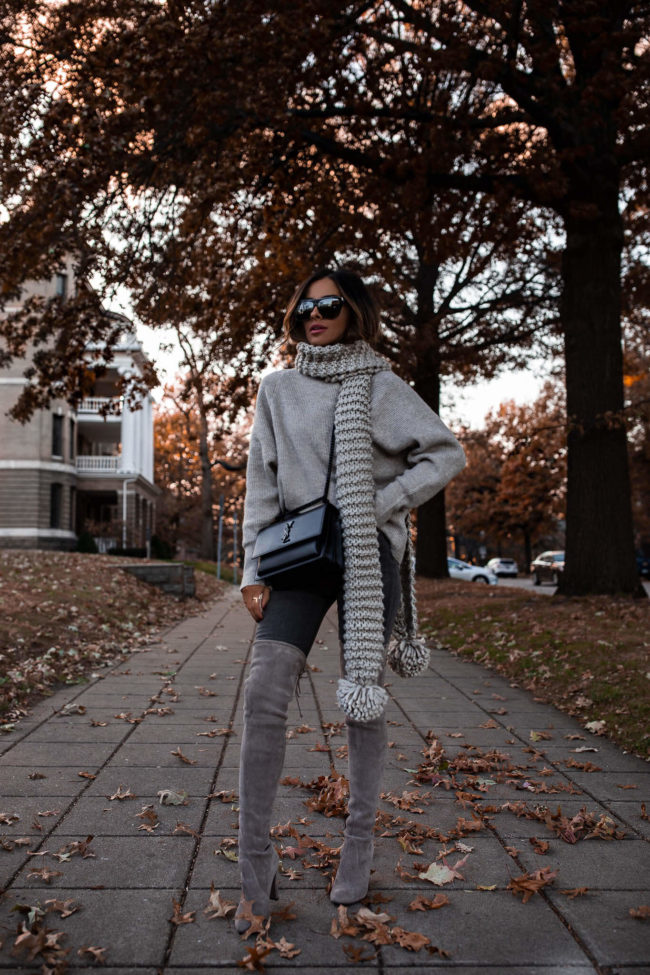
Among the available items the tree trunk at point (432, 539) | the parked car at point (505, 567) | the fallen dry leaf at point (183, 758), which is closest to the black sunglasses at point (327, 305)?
the fallen dry leaf at point (183, 758)

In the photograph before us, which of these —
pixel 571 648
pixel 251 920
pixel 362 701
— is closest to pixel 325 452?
pixel 362 701

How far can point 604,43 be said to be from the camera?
9094 millimetres

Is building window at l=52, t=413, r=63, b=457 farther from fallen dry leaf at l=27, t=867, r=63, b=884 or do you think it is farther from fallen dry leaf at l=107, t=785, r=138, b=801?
fallen dry leaf at l=27, t=867, r=63, b=884

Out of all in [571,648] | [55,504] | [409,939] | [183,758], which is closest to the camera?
[409,939]

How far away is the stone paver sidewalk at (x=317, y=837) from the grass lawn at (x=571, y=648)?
247 mm

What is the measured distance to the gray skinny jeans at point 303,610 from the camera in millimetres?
2719

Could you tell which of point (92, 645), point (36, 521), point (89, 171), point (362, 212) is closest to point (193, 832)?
point (92, 645)

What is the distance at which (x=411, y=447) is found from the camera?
9.66 ft

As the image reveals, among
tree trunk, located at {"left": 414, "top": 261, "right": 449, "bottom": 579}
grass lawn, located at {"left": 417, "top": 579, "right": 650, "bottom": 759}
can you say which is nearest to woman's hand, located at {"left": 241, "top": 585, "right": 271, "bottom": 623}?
grass lawn, located at {"left": 417, "top": 579, "right": 650, "bottom": 759}

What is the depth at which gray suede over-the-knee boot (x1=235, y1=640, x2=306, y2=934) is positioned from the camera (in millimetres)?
2604

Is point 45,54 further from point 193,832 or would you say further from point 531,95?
point 193,832

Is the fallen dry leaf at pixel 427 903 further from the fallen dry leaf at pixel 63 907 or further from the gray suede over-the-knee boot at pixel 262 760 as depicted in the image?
the fallen dry leaf at pixel 63 907

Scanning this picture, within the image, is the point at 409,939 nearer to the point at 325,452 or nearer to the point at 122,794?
the point at 325,452

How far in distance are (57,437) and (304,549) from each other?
3997cm
